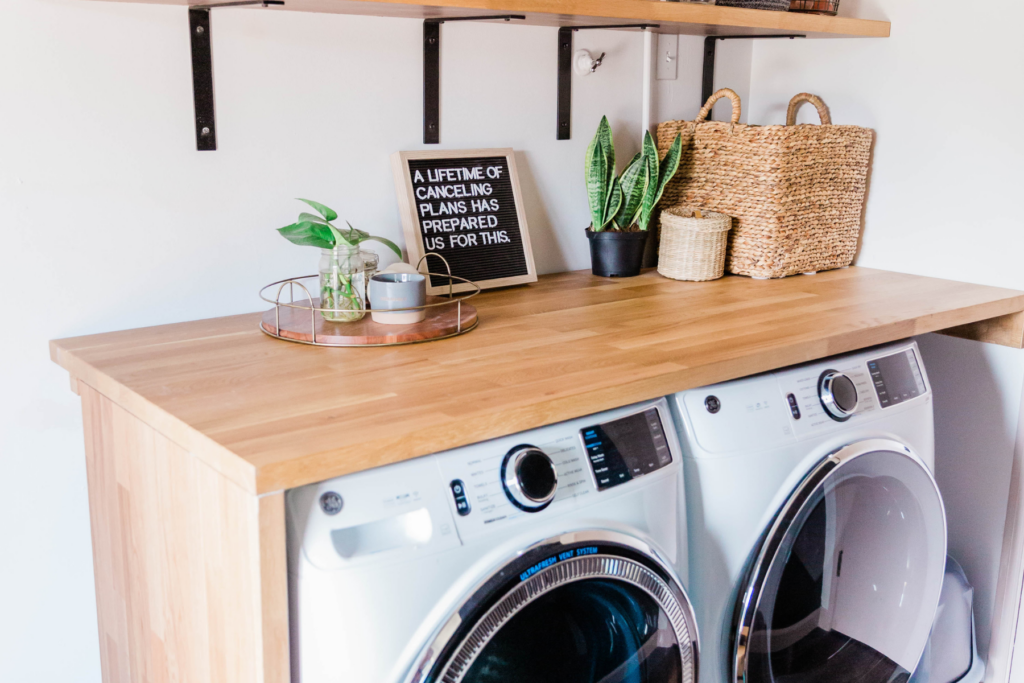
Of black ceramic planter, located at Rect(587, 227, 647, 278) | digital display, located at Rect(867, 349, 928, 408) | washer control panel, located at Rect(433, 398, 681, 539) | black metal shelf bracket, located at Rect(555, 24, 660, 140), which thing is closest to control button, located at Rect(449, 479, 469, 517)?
washer control panel, located at Rect(433, 398, 681, 539)

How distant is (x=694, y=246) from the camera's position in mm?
1898

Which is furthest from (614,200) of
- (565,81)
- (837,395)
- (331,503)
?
(331,503)

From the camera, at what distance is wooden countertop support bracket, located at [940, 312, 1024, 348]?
185 centimetres

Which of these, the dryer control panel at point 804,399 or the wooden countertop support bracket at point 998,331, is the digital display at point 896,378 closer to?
the dryer control panel at point 804,399

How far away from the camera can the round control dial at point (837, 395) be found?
1455mm

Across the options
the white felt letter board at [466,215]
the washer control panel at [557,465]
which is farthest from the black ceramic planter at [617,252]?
the washer control panel at [557,465]

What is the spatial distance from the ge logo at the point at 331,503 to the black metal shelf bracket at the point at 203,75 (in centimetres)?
75

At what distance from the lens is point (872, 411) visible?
4.99ft

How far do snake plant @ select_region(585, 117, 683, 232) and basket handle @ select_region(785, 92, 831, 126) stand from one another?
0.35 metres

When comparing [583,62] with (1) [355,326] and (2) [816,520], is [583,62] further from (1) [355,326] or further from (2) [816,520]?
(2) [816,520]

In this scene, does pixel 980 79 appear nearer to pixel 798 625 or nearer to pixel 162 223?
pixel 798 625

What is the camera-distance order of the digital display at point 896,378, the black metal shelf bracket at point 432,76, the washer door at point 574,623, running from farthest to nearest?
the black metal shelf bracket at point 432,76
the digital display at point 896,378
the washer door at point 574,623

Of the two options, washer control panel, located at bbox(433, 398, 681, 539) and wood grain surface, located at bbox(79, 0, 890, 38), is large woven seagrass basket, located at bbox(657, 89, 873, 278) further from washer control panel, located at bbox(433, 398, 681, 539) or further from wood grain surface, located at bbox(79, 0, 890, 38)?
washer control panel, located at bbox(433, 398, 681, 539)

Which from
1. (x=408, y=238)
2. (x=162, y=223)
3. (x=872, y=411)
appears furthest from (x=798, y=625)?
(x=162, y=223)
